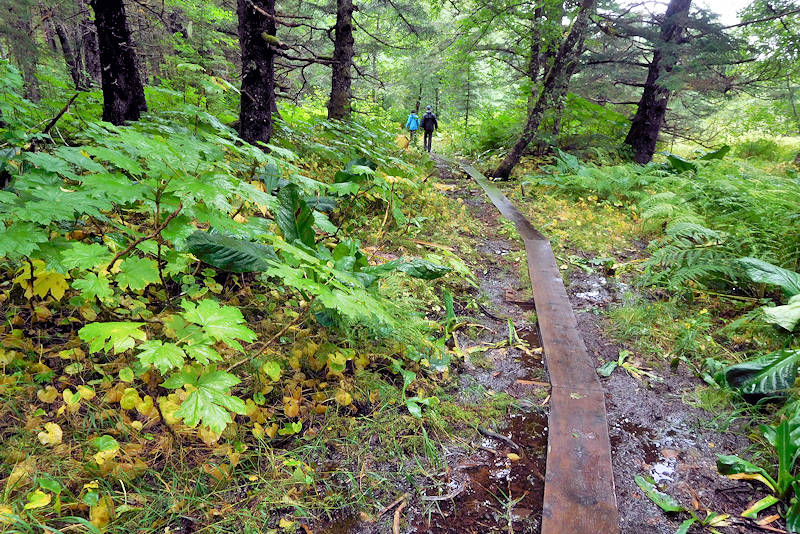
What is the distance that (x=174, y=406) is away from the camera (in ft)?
6.61

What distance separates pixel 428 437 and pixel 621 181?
301 inches

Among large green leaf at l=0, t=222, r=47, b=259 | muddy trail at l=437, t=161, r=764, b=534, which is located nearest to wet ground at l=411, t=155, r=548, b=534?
muddy trail at l=437, t=161, r=764, b=534

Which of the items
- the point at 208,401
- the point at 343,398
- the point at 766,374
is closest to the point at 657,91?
the point at 766,374

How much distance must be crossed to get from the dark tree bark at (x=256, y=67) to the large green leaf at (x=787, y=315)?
4572 millimetres

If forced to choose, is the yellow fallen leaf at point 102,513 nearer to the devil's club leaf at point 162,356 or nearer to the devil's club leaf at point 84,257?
the devil's club leaf at point 162,356

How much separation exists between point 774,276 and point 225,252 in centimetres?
406

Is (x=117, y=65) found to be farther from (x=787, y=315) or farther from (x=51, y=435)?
(x=787, y=315)

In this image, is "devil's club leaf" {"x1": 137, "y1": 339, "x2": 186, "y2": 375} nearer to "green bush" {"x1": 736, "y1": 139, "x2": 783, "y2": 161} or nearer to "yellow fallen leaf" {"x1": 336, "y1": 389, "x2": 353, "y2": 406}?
"yellow fallen leaf" {"x1": 336, "y1": 389, "x2": 353, "y2": 406}

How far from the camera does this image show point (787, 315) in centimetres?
273

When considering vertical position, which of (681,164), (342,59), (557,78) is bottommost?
(681,164)

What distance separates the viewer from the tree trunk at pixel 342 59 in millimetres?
7070

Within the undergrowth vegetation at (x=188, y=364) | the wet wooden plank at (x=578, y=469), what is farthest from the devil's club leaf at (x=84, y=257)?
the wet wooden plank at (x=578, y=469)

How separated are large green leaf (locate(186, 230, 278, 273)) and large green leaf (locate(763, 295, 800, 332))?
3.47 meters

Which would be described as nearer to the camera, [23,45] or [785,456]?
[785,456]
